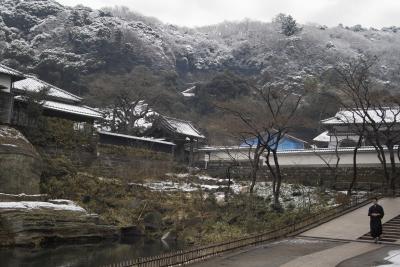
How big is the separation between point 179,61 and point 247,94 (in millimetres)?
34084

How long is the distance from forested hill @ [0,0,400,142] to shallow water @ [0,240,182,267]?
41.1 metres

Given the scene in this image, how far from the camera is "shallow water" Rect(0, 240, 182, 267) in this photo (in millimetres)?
14957

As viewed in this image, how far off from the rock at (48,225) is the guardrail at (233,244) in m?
8.75

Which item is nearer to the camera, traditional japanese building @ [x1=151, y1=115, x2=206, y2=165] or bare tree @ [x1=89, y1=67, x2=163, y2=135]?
traditional japanese building @ [x1=151, y1=115, x2=206, y2=165]

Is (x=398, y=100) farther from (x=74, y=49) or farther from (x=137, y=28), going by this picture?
(x=137, y=28)

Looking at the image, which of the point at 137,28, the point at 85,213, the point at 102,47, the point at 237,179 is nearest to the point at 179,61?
the point at 137,28

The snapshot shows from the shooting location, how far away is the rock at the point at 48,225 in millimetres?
18208

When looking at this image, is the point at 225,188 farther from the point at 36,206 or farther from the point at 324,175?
the point at 36,206

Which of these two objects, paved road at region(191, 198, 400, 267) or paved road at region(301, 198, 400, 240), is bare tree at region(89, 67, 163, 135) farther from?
paved road at region(191, 198, 400, 267)

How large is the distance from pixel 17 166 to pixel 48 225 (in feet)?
15.3

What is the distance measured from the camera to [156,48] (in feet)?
276

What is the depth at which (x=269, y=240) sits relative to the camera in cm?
1606

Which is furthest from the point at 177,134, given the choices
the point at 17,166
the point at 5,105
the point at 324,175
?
the point at 17,166

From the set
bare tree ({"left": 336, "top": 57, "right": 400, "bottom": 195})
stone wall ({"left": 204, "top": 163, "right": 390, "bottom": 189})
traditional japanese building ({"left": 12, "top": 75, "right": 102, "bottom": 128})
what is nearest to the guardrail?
bare tree ({"left": 336, "top": 57, "right": 400, "bottom": 195})
